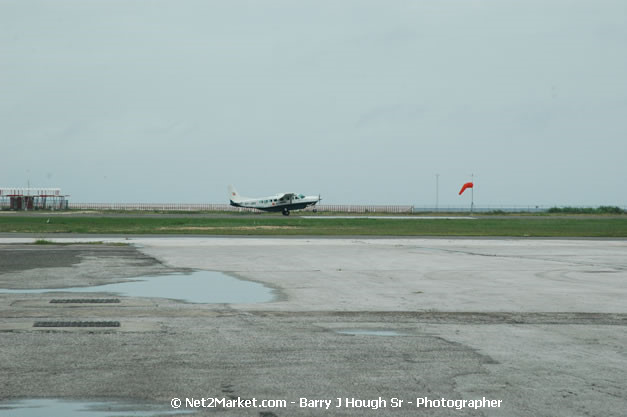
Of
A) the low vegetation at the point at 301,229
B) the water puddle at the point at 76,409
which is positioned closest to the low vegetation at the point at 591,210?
the low vegetation at the point at 301,229

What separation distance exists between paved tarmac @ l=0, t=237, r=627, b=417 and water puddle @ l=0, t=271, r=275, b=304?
2.03ft

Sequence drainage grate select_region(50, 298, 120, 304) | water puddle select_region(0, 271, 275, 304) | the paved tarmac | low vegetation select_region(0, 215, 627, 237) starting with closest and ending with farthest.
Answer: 1. the paved tarmac
2. drainage grate select_region(50, 298, 120, 304)
3. water puddle select_region(0, 271, 275, 304)
4. low vegetation select_region(0, 215, 627, 237)

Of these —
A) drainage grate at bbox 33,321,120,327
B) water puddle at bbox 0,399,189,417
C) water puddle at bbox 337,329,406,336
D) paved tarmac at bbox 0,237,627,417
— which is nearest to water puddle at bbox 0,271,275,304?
paved tarmac at bbox 0,237,627,417

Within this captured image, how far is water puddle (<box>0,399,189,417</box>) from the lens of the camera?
6445 mm

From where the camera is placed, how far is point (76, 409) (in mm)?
6609

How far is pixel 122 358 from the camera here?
868 cm

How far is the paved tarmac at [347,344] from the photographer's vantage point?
7.19 metres

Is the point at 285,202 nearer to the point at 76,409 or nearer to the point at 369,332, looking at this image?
the point at 369,332

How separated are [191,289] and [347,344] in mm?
7483

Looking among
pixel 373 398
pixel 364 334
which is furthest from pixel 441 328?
pixel 373 398

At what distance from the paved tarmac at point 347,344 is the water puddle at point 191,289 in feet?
2.03

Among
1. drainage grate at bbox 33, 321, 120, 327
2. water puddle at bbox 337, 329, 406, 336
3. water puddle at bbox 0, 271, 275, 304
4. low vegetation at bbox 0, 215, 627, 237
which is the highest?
low vegetation at bbox 0, 215, 627, 237

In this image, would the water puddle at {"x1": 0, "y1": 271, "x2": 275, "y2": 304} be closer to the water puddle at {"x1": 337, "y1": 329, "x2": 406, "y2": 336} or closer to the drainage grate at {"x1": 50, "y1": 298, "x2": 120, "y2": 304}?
the drainage grate at {"x1": 50, "y1": 298, "x2": 120, "y2": 304}

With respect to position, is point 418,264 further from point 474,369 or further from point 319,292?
point 474,369
